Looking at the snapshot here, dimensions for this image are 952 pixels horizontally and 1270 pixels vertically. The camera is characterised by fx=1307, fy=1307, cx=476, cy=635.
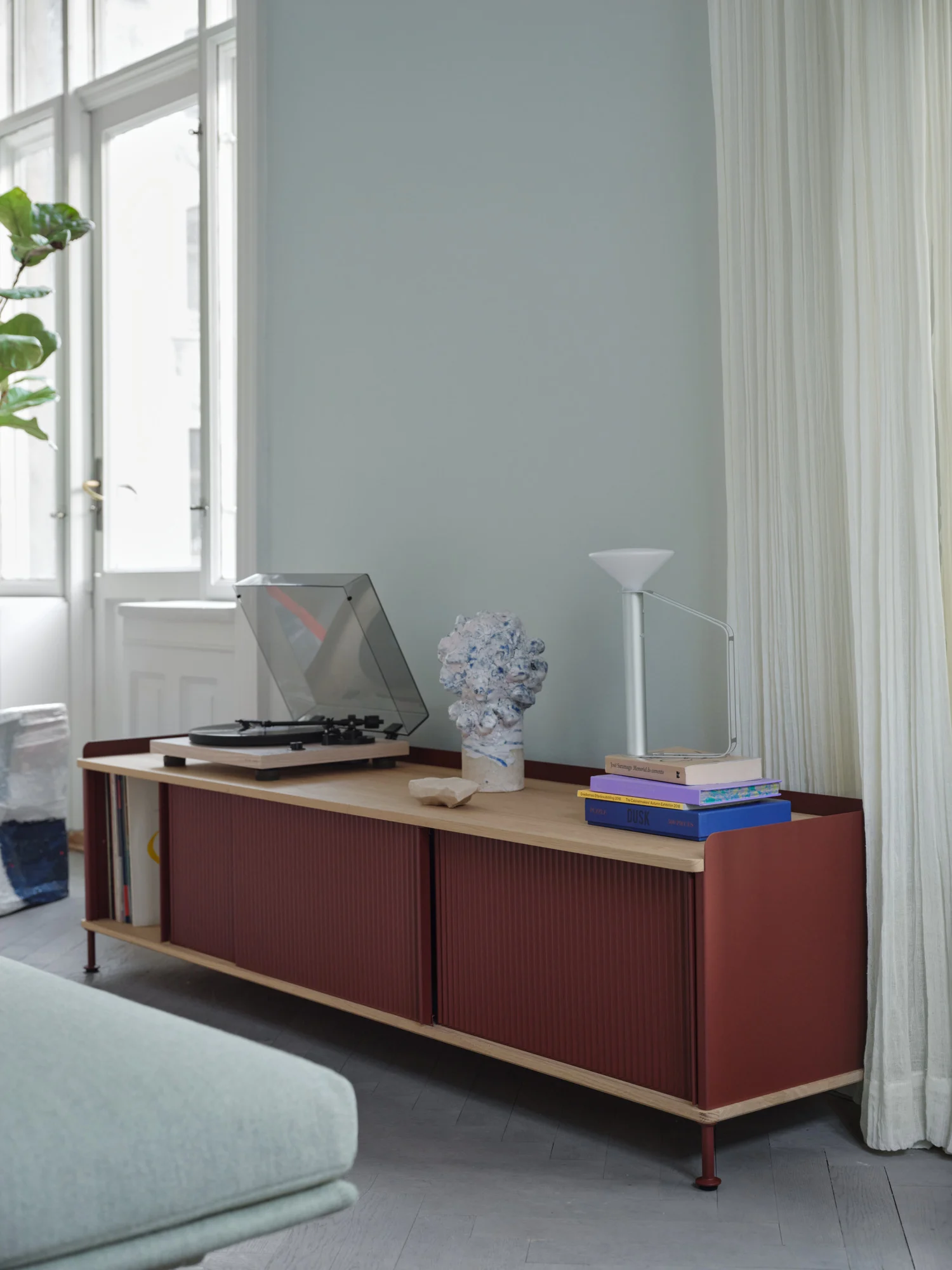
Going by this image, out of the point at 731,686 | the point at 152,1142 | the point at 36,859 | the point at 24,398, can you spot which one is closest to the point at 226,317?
the point at 24,398

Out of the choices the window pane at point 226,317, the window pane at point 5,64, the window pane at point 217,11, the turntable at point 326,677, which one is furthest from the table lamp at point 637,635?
the window pane at point 5,64

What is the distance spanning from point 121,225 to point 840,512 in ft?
11.0

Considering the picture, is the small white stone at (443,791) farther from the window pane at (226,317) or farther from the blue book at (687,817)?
the window pane at (226,317)

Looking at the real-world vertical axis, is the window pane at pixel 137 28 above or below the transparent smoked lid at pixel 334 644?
above

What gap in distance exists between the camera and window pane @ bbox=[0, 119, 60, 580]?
489cm

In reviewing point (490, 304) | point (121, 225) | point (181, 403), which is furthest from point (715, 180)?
point (121, 225)

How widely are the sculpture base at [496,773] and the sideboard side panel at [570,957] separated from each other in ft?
0.85

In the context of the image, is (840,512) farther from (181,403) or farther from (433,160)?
(181,403)

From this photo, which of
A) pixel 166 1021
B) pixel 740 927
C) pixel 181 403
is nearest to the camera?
pixel 166 1021

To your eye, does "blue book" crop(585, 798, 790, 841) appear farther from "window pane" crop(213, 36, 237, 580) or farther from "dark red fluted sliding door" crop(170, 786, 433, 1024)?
"window pane" crop(213, 36, 237, 580)

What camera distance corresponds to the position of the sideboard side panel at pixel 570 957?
1.95 m

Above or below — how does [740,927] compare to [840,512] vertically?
below

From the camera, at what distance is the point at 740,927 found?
1.94 metres

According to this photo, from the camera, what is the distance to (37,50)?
16.6 feet
